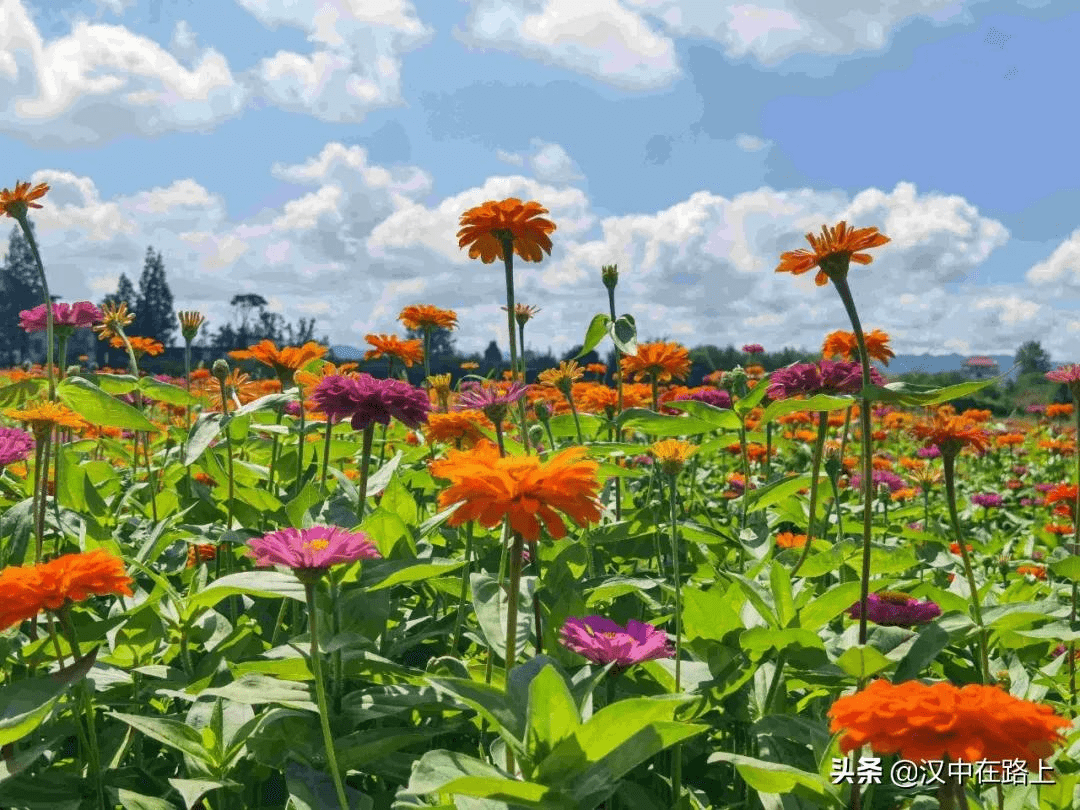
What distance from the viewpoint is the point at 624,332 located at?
6.37 feet

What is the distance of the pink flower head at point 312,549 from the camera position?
115cm

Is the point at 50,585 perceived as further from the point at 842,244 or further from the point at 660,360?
the point at 660,360

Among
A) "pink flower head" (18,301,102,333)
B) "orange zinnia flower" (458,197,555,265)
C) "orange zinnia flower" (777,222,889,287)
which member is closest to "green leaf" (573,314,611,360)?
"orange zinnia flower" (458,197,555,265)

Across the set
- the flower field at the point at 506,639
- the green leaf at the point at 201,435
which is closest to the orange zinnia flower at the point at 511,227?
the flower field at the point at 506,639

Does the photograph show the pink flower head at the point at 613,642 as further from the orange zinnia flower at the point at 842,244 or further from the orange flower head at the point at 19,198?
the orange flower head at the point at 19,198

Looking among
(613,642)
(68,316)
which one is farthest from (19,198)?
(613,642)

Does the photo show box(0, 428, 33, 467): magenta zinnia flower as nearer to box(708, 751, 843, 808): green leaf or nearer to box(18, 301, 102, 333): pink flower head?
box(18, 301, 102, 333): pink flower head

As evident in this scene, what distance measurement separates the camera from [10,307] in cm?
6347

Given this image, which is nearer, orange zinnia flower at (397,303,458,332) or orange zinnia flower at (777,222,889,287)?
orange zinnia flower at (777,222,889,287)

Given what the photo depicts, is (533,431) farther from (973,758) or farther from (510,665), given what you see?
(973,758)

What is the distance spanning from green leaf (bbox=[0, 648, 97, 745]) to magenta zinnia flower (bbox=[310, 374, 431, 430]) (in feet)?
2.05

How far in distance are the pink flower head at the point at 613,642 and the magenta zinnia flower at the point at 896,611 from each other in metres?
0.48

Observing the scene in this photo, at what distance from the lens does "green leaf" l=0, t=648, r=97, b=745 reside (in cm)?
124

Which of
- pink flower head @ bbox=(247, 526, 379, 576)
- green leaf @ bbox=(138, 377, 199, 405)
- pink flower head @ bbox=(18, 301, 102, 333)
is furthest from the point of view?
pink flower head @ bbox=(18, 301, 102, 333)
